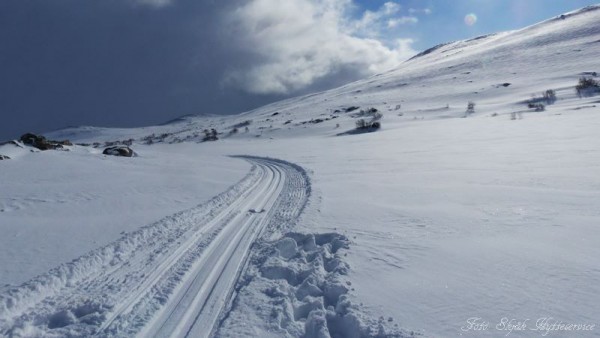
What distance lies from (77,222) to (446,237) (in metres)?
7.82

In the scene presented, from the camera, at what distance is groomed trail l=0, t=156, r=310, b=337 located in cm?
439

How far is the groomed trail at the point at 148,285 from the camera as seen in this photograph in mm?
4395

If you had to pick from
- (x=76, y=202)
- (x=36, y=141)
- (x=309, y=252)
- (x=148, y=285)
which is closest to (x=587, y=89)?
(x=309, y=252)

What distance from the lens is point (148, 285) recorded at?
17.8 ft

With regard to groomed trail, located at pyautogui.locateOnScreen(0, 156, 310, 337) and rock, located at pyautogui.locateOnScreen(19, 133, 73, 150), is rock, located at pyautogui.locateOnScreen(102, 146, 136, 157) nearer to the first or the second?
rock, located at pyautogui.locateOnScreen(19, 133, 73, 150)

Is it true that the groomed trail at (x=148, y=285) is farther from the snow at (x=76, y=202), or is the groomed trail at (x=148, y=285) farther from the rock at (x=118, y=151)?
the rock at (x=118, y=151)

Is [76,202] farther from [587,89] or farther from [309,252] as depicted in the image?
[587,89]

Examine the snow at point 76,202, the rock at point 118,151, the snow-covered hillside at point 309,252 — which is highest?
the rock at point 118,151

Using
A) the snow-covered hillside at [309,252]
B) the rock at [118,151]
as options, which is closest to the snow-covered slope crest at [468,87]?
the rock at [118,151]

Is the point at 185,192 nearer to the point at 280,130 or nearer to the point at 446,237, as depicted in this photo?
the point at 446,237

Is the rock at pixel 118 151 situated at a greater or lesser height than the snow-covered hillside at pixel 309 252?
greater

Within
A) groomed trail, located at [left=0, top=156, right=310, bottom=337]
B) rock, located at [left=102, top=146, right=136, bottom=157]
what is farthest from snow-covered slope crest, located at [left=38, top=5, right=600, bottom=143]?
groomed trail, located at [left=0, top=156, right=310, bottom=337]

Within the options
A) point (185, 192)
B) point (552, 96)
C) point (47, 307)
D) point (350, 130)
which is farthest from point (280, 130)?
point (47, 307)

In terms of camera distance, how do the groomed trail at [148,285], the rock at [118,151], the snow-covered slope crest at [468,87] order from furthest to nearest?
the snow-covered slope crest at [468,87], the rock at [118,151], the groomed trail at [148,285]
